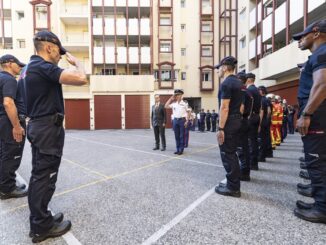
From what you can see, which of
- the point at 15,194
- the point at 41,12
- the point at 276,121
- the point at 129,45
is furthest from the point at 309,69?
the point at 41,12

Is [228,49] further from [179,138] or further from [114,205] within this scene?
[114,205]

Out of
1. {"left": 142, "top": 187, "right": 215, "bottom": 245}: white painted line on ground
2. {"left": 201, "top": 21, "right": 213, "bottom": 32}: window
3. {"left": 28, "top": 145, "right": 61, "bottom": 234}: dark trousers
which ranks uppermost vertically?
{"left": 201, "top": 21, "right": 213, "bottom": 32}: window

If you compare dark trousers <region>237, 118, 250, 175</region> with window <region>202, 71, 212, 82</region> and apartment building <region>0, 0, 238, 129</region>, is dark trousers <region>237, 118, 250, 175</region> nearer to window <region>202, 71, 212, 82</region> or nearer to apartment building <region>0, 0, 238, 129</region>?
apartment building <region>0, 0, 238, 129</region>

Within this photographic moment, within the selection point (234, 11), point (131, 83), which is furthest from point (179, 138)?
point (234, 11)

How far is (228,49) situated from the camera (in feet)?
77.5

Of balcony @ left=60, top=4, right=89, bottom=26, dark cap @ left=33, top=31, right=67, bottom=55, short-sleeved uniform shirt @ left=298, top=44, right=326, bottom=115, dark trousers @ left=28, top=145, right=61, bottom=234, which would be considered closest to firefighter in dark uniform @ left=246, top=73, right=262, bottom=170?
short-sleeved uniform shirt @ left=298, top=44, right=326, bottom=115

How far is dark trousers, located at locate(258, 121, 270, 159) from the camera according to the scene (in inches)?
245

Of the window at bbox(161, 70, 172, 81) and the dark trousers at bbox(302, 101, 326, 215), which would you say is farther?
the window at bbox(161, 70, 172, 81)

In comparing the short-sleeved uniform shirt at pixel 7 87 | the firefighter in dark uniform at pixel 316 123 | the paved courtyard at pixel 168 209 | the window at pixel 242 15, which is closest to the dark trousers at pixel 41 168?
the paved courtyard at pixel 168 209

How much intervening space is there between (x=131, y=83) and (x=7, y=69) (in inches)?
704

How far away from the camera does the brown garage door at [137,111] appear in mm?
21594

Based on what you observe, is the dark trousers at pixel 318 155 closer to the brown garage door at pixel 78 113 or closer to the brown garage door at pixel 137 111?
the brown garage door at pixel 137 111

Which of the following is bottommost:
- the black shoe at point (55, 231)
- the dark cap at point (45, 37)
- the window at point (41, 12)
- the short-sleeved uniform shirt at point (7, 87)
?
the black shoe at point (55, 231)

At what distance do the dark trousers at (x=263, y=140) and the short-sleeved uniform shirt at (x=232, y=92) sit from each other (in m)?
3.04
